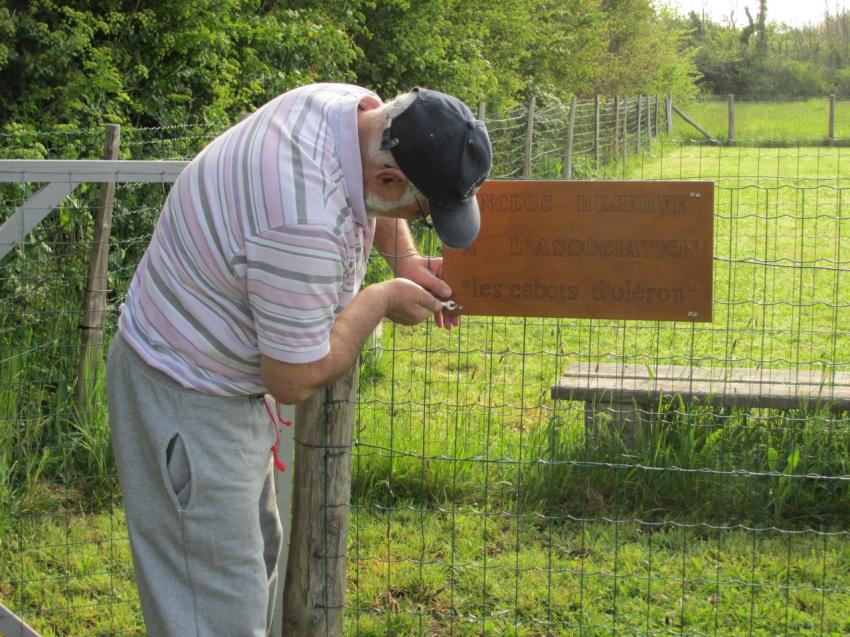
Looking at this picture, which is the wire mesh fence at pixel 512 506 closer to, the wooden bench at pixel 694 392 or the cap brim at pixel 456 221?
the wooden bench at pixel 694 392

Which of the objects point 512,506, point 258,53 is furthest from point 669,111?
point 512,506

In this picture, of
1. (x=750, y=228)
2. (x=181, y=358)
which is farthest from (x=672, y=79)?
(x=181, y=358)

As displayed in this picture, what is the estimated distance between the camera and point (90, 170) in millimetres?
3312

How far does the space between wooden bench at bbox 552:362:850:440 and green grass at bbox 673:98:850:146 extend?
843 inches

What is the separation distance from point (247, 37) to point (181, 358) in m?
7.09

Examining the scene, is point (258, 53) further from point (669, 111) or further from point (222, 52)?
point (669, 111)

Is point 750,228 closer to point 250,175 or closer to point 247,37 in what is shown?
point 247,37

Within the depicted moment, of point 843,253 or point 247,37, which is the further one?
point 843,253

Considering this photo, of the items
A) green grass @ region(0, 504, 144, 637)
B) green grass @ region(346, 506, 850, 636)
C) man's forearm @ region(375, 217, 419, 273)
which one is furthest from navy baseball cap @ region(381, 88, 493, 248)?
green grass @ region(0, 504, 144, 637)

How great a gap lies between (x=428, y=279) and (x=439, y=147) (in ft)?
2.75

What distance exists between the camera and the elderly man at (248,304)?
225cm

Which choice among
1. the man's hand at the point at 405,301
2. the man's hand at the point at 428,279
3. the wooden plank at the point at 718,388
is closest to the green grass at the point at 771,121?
the wooden plank at the point at 718,388

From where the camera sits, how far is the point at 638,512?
4594 mm

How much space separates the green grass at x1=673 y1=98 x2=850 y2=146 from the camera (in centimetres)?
2822
